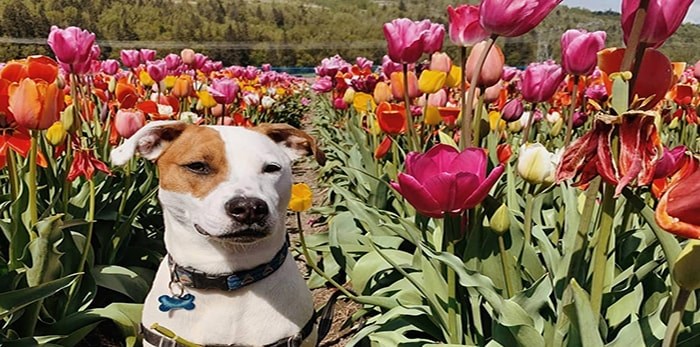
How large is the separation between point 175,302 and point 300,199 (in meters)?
0.52

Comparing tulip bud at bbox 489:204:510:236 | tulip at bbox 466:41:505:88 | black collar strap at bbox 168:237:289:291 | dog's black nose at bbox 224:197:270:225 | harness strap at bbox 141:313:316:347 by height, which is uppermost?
tulip at bbox 466:41:505:88

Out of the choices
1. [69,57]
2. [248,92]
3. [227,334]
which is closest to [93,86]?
[69,57]

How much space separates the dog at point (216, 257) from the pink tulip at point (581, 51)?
1.05 metres

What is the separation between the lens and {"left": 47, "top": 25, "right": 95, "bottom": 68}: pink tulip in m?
3.05

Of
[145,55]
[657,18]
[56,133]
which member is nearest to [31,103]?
[56,133]

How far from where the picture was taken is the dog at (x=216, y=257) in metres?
2.05

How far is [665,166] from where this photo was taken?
4.04 feet

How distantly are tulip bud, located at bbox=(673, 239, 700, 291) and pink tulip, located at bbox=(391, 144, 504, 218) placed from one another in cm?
59

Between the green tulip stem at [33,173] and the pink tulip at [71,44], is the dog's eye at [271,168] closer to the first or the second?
the green tulip stem at [33,173]

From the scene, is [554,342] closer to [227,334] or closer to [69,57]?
[227,334]

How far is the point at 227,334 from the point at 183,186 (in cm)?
50

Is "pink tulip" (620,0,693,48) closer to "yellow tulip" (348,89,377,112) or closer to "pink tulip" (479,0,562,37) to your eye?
"pink tulip" (479,0,562,37)

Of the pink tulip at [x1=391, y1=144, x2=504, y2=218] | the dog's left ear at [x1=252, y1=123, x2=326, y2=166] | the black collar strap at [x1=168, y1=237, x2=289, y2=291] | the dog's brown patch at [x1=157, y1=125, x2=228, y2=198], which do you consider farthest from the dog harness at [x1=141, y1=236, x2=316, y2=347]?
the pink tulip at [x1=391, y1=144, x2=504, y2=218]

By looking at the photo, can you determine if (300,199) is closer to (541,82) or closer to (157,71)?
(541,82)
